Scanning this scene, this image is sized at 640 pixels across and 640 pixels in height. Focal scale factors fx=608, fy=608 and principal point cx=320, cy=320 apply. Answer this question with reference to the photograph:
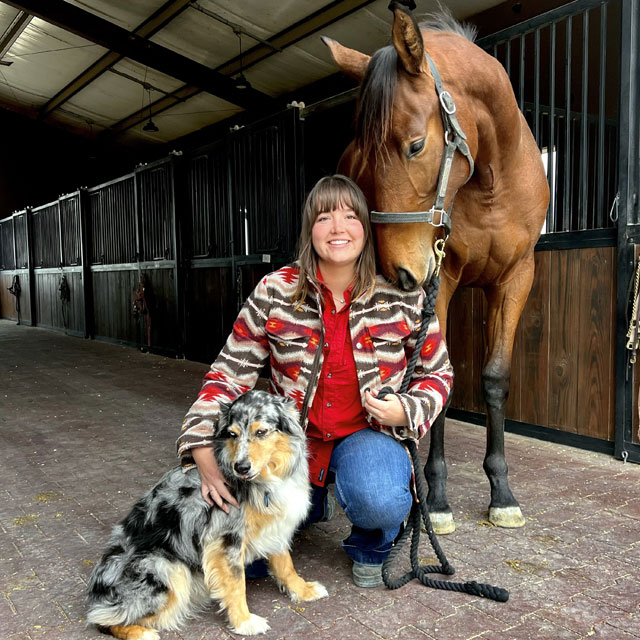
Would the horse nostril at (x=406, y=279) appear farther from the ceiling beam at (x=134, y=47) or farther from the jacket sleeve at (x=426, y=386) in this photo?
the ceiling beam at (x=134, y=47)

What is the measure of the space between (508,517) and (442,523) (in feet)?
0.86

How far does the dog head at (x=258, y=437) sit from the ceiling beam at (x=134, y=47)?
8.95 meters

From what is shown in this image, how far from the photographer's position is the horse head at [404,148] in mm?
1904

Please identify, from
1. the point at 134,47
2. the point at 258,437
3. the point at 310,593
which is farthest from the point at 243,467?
the point at 134,47

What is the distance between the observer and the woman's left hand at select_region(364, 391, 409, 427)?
5.53ft

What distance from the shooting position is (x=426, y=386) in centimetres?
183

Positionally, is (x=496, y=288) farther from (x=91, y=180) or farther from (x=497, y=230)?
(x=91, y=180)

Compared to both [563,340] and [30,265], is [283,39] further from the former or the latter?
[30,265]

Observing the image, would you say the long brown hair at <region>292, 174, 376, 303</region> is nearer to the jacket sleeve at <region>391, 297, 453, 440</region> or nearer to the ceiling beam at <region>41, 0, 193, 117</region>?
the jacket sleeve at <region>391, 297, 453, 440</region>

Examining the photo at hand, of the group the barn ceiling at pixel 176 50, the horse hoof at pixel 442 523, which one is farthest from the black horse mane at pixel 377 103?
the barn ceiling at pixel 176 50

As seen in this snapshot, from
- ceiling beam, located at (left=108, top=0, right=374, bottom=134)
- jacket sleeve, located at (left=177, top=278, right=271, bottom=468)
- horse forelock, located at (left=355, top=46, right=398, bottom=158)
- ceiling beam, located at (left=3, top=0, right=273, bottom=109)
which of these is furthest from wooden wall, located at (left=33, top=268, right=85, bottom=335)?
horse forelock, located at (left=355, top=46, right=398, bottom=158)

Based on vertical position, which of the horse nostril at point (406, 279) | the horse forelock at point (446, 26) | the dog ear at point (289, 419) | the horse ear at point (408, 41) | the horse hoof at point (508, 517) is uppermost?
the horse forelock at point (446, 26)

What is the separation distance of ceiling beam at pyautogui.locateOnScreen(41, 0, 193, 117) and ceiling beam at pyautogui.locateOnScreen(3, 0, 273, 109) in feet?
0.78

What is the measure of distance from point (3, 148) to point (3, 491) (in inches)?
649
